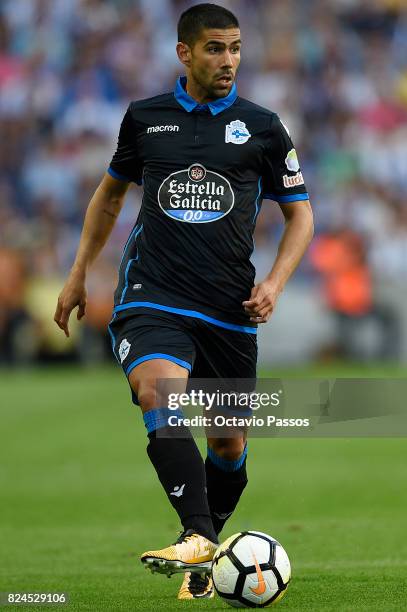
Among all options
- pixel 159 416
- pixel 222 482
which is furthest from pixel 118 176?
pixel 222 482

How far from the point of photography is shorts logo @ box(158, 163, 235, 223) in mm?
6039

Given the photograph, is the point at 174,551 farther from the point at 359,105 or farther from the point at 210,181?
the point at 359,105

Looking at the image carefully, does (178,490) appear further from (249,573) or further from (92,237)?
(92,237)

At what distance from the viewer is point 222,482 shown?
6.55 m

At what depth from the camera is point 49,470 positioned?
39.8 feet

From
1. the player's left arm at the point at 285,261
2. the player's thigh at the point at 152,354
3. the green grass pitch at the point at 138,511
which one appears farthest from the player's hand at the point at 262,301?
the green grass pitch at the point at 138,511

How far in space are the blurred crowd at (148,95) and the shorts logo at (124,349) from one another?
49.2ft

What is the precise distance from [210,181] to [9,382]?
1386 cm

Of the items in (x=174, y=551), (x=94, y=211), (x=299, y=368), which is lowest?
(x=299, y=368)

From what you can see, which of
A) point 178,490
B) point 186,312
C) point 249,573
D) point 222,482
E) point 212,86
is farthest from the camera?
point 222,482

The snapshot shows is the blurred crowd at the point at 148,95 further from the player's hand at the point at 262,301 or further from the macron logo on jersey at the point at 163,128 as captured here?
the player's hand at the point at 262,301

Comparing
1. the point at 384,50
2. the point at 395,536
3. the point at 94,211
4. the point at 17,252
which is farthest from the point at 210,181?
the point at 384,50

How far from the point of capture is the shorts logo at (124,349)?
5914 millimetres

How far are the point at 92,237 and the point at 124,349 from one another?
855 millimetres
